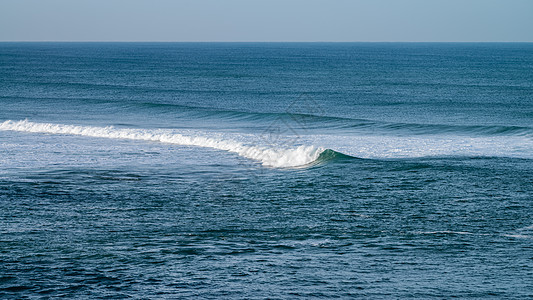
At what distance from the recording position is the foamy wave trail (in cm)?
2242

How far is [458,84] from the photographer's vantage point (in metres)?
65.1

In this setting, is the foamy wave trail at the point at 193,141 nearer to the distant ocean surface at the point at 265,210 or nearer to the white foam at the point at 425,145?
the distant ocean surface at the point at 265,210

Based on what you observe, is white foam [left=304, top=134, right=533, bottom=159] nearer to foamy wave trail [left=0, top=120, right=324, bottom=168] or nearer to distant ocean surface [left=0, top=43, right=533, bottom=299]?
distant ocean surface [left=0, top=43, right=533, bottom=299]

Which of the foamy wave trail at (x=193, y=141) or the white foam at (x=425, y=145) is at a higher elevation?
the foamy wave trail at (x=193, y=141)

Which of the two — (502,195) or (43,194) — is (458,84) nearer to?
(502,195)

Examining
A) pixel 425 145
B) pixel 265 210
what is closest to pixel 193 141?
pixel 425 145

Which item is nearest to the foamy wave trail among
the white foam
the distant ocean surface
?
the distant ocean surface

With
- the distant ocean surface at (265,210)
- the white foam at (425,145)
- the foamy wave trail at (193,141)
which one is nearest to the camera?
the distant ocean surface at (265,210)

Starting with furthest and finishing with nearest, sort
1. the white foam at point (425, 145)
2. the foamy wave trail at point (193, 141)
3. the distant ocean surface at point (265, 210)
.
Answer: the white foam at point (425, 145), the foamy wave trail at point (193, 141), the distant ocean surface at point (265, 210)

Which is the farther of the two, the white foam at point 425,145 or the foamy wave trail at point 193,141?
the white foam at point 425,145

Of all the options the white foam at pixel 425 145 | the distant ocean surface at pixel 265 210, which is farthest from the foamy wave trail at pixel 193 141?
the white foam at pixel 425 145

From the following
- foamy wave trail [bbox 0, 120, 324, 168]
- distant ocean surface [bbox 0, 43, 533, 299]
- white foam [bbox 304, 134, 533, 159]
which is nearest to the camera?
distant ocean surface [bbox 0, 43, 533, 299]

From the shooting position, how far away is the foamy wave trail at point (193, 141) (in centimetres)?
2242

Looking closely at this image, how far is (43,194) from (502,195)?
38.8 feet
